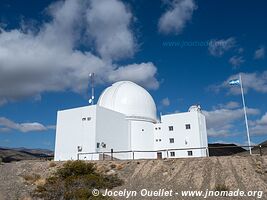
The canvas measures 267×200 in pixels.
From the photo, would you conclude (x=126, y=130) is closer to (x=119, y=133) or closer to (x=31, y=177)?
(x=119, y=133)

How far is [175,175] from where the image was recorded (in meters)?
18.8

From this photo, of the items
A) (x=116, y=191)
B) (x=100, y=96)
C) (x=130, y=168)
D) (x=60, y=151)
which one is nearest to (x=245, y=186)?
(x=116, y=191)

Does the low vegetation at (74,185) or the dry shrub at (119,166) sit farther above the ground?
the dry shrub at (119,166)

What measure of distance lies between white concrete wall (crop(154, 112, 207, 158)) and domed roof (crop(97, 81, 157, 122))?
9.18ft

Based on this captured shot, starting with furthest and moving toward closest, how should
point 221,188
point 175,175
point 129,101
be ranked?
point 129,101 < point 175,175 < point 221,188

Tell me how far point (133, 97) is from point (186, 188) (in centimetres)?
2371

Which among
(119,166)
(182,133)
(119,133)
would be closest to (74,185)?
(119,166)

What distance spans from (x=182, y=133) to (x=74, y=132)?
14.0 meters

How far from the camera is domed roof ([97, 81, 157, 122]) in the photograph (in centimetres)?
3809

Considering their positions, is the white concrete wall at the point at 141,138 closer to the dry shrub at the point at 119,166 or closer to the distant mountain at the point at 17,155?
the distant mountain at the point at 17,155

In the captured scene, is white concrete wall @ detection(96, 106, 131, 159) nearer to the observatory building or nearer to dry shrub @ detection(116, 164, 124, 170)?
the observatory building

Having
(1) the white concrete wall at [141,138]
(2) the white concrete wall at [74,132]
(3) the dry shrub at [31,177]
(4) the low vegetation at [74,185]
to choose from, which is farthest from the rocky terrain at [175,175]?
(1) the white concrete wall at [141,138]

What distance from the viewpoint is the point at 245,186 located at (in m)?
15.8

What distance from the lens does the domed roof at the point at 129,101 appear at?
1500 inches
